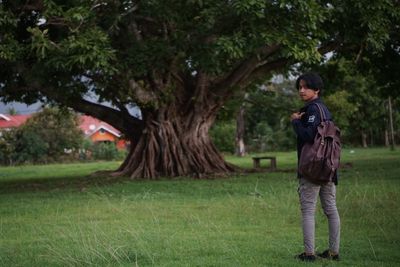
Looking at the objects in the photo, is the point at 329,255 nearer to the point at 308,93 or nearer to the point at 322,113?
the point at 322,113

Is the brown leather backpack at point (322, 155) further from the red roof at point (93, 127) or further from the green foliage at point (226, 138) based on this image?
the red roof at point (93, 127)

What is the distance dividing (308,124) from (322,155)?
331mm

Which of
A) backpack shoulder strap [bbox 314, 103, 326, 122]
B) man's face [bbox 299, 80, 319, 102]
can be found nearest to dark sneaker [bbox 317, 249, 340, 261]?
backpack shoulder strap [bbox 314, 103, 326, 122]

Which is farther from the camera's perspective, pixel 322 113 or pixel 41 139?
pixel 41 139

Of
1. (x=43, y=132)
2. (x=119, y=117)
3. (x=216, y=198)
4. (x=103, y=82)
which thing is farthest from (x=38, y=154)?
(x=216, y=198)

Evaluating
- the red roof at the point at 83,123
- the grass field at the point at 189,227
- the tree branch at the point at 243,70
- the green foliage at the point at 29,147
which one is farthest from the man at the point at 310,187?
the red roof at the point at 83,123

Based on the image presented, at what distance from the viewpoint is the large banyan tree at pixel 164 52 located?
14.9 meters

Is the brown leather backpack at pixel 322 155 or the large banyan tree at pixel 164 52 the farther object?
the large banyan tree at pixel 164 52

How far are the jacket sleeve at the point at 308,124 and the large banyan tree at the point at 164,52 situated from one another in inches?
317

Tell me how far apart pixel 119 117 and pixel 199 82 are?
324 centimetres

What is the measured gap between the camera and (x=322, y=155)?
6.18 meters

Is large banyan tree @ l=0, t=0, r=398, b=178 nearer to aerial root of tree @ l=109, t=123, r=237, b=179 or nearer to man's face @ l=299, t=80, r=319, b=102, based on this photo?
aerial root of tree @ l=109, t=123, r=237, b=179

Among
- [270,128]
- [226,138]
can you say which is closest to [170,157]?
[226,138]

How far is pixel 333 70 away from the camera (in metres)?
25.5
